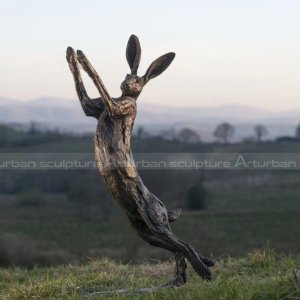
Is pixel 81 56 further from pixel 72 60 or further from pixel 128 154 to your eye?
pixel 128 154

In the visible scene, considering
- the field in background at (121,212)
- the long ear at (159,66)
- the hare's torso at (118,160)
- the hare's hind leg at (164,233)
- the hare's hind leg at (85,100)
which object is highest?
the long ear at (159,66)

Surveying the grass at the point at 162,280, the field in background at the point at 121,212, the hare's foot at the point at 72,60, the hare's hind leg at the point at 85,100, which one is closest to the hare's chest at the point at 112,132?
the hare's hind leg at the point at 85,100

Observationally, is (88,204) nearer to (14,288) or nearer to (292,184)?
(292,184)

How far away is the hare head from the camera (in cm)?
715

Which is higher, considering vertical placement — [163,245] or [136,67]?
[136,67]

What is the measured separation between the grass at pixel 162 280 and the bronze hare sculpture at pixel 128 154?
0.47 m

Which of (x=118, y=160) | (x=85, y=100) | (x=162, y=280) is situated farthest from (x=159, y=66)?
(x=162, y=280)

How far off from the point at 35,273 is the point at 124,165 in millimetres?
4021

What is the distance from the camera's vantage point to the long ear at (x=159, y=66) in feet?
23.8

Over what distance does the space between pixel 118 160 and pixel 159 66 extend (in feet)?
3.62

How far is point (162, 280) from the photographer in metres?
8.55

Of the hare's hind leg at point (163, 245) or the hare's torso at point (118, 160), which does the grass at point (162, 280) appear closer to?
the hare's hind leg at point (163, 245)

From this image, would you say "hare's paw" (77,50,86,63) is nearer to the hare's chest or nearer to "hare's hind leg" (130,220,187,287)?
the hare's chest

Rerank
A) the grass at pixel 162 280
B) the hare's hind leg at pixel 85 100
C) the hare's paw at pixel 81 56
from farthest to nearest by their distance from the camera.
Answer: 1. the hare's hind leg at pixel 85 100
2. the hare's paw at pixel 81 56
3. the grass at pixel 162 280
